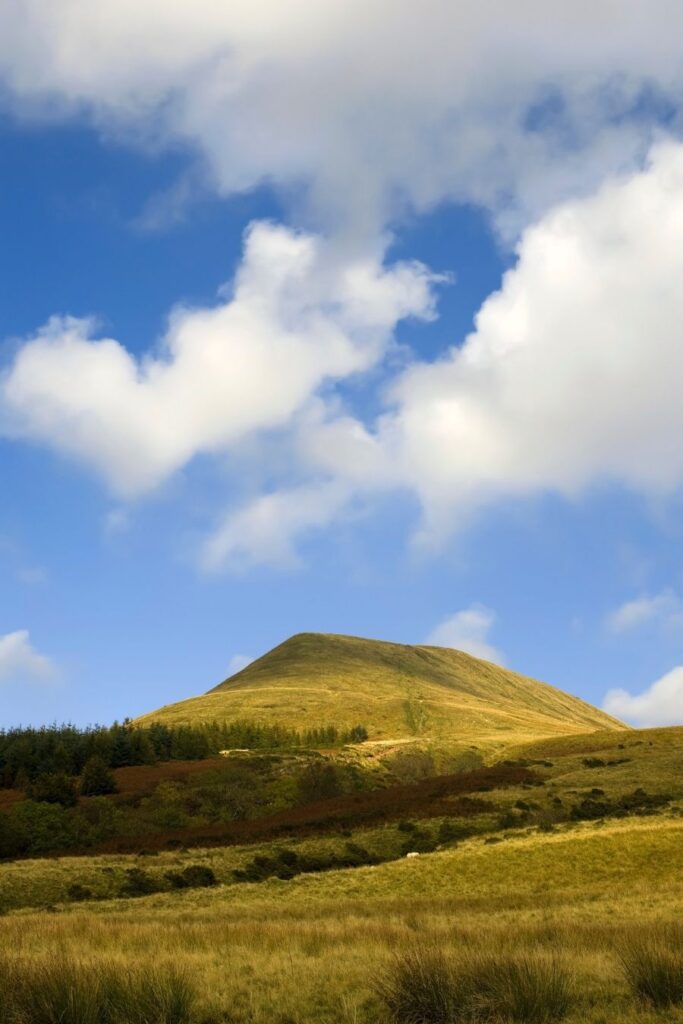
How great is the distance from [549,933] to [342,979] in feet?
17.6

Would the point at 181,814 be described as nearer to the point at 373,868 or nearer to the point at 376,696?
the point at 373,868

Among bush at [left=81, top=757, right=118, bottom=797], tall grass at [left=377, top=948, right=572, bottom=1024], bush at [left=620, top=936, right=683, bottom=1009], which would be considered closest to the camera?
tall grass at [left=377, top=948, right=572, bottom=1024]

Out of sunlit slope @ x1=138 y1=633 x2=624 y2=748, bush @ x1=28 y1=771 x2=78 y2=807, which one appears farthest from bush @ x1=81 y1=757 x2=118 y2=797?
sunlit slope @ x1=138 y1=633 x2=624 y2=748

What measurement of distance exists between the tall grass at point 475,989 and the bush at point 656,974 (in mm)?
884

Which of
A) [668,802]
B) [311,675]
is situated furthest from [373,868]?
[311,675]

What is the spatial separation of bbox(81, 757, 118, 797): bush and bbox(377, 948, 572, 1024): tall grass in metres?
63.4

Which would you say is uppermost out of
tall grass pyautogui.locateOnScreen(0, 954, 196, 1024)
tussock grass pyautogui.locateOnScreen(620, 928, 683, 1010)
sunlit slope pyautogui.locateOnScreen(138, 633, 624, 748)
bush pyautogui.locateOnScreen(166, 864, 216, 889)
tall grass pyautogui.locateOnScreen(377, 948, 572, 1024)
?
sunlit slope pyautogui.locateOnScreen(138, 633, 624, 748)

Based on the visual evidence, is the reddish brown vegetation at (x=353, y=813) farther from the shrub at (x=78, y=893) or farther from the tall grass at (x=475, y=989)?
the tall grass at (x=475, y=989)

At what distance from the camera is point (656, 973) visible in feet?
34.8

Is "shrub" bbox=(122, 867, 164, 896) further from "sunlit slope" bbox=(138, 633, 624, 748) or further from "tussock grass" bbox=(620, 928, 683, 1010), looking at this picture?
"sunlit slope" bbox=(138, 633, 624, 748)

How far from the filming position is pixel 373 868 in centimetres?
3675

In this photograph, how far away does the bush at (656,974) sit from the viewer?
10.3 m

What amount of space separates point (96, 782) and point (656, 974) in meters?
65.4

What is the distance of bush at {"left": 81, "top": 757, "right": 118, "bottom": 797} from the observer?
225ft
